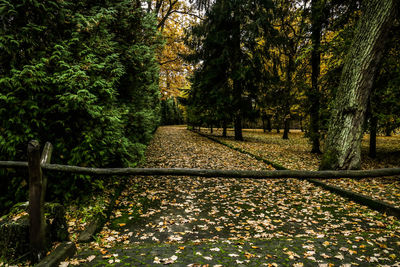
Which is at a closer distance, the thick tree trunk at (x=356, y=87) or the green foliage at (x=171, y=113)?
the thick tree trunk at (x=356, y=87)

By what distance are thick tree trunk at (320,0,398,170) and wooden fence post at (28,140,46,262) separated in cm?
761

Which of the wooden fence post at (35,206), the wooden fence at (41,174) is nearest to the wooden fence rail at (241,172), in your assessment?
the wooden fence at (41,174)

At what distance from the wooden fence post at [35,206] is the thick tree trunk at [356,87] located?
7.61 metres

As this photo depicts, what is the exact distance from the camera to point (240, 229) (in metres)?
4.00

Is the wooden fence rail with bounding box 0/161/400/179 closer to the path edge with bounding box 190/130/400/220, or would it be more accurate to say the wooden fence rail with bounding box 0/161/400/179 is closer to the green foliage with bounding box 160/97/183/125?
the path edge with bounding box 190/130/400/220

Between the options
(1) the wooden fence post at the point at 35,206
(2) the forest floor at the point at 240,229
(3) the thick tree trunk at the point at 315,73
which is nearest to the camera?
(1) the wooden fence post at the point at 35,206

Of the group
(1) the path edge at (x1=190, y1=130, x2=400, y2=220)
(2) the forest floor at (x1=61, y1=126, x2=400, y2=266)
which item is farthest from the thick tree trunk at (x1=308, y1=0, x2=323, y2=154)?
(2) the forest floor at (x1=61, y1=126, x2=400, y2=266)

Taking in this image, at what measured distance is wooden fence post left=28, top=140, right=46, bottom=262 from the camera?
8.75 ft

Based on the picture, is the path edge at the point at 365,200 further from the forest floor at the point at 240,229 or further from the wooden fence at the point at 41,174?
the wooden fence at the point at 41,174

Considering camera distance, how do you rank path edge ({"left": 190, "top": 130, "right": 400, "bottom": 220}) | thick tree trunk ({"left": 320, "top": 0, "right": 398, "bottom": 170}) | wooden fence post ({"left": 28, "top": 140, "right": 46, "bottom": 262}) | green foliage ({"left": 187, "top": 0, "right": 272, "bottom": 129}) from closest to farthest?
wooden fence post ({"left": 28, "top": 140, "right": 46, "bottom": 262})
path edge ({"left": 190, "top": 130, "right": 400, "bottom": 220})
thick tree trunk ({"left": 320, "top": 0, "right": 398, "bottom": 170})
green foliage ({"left": 187, "top": 0, "right": 272, "bottom": 129})

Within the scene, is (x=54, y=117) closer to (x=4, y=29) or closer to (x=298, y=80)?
(x=4, y=29)

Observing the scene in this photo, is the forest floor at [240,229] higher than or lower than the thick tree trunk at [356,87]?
lower

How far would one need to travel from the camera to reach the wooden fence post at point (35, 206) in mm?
2668

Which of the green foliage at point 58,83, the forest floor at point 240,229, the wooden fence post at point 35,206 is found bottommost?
the forest floor at point 240,229
